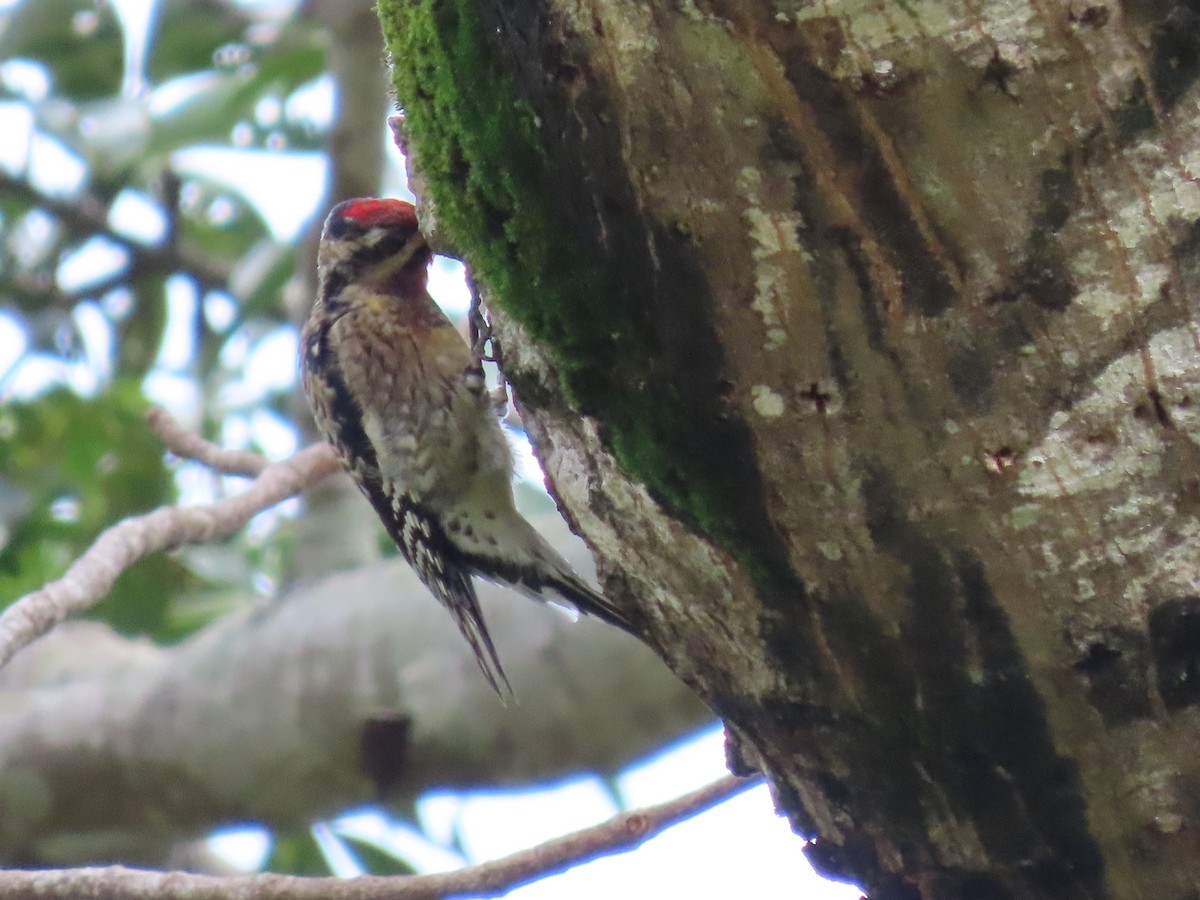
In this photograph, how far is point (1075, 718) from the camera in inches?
63.2

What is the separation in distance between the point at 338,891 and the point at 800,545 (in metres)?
1.09

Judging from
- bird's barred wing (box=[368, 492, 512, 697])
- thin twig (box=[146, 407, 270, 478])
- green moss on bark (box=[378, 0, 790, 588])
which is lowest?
green moss on bark (box=[378, 0, 790, 588])

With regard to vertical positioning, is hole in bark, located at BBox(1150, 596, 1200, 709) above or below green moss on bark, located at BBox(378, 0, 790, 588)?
below

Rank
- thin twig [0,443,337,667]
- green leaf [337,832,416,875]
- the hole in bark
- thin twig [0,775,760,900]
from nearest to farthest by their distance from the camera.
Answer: the hole in bark < thin twig [0,775,760,900] < thin twig [0,443,337,667] < green leaf [337,832,416,875]

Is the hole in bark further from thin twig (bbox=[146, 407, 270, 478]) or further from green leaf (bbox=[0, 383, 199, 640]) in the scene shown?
green leaf (bbox=[0, 383, 199, 640])

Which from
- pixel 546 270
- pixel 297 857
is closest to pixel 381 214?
pixel 546 270

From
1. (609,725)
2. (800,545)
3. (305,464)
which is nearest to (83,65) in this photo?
(305,464)

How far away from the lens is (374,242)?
3842 mm

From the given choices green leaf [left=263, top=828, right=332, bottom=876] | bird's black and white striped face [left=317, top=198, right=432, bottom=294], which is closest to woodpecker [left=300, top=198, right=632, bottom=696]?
bird's black and white striped face [left=317, top=198, right=432, bottom=294]

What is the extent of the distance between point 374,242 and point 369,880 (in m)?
2.04

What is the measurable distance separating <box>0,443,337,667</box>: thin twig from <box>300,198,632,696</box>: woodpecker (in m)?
0.18

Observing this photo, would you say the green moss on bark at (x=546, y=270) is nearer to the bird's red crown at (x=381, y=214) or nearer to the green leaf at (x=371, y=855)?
the bird's red crown at (x=381, y=214)

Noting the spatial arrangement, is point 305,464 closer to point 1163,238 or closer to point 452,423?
point 452,423

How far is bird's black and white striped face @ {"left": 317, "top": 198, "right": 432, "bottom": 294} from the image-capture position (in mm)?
3812
